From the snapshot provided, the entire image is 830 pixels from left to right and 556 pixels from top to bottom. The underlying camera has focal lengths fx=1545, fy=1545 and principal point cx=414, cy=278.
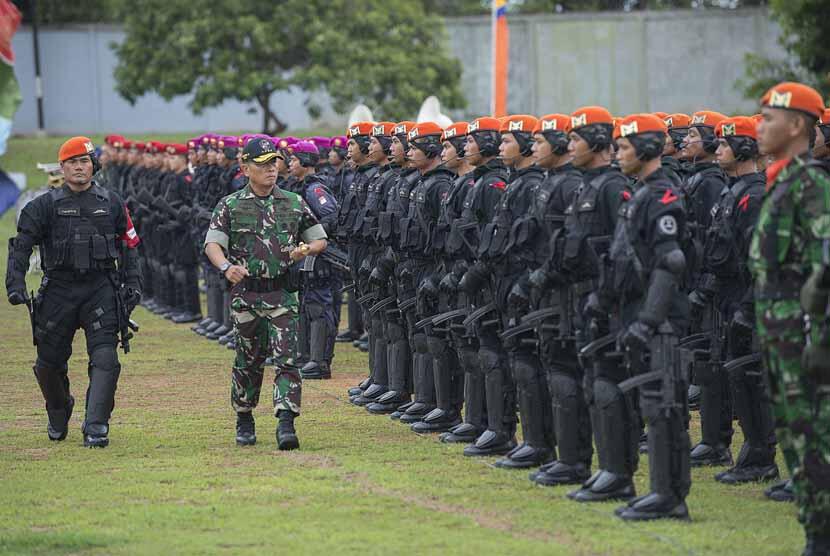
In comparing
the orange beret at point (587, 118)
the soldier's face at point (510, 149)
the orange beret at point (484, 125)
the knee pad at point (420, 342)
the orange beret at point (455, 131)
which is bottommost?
the knee pad at point (420, 342)

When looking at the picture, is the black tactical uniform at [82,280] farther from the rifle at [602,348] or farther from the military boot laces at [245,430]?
the rifle at [602,348]

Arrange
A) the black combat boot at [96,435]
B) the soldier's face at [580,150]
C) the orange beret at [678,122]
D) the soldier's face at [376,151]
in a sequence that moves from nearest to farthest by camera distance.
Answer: the soldier's face at [580,150], the black combat boot at [96,435], the orange beret at [678,122], the soldier's face at [376,151]

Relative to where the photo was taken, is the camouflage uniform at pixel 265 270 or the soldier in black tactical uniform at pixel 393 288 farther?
the soldier in black tactical uniform at pixel 393 288

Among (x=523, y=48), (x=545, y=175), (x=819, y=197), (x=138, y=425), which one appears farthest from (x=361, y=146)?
(x=523, y=48)

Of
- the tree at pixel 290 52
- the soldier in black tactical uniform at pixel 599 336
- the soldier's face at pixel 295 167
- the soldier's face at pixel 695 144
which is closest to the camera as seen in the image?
the soldier in black tactical uniform at pixel 599 336

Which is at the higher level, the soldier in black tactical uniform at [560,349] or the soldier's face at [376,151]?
the soldier's face at [376,151]

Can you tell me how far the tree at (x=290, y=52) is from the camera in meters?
37.3

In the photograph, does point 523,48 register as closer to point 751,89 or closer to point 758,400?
point 751,89

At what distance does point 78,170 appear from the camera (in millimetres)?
11133

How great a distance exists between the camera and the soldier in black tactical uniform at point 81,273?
11.1m

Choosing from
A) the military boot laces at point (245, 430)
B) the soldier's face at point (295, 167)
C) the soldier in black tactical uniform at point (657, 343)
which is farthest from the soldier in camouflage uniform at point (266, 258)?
the soldier's face at point (295, 167)

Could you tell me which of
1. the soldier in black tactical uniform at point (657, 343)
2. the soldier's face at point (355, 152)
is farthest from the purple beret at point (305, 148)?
the soldier in black tactical uniform at point (657, 343)

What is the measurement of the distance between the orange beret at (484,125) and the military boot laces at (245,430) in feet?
8.67

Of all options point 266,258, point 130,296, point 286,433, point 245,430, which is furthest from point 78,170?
point 286,433
